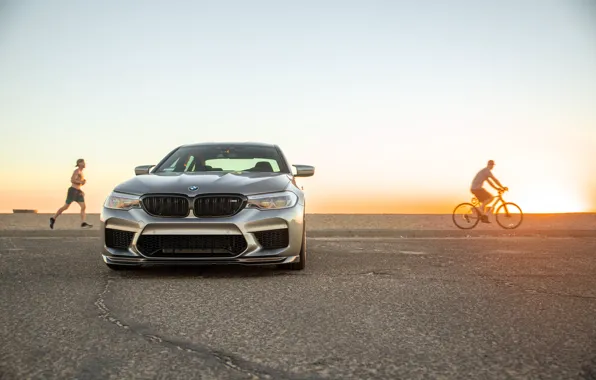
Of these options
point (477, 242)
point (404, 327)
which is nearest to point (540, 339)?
point (404, 327)

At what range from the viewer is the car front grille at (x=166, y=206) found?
6977 mm

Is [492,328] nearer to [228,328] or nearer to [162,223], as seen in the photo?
[228,328]

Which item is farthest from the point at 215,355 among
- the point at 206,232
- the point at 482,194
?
the point at 482,194

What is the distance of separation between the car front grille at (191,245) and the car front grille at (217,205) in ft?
0.77

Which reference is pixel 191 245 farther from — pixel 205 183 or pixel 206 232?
pixel 205 183

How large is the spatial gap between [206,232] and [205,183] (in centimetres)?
60

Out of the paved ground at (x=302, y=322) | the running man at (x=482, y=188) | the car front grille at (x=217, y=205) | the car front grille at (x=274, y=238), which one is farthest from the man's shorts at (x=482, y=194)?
the car front grille at (x=217, y=205)

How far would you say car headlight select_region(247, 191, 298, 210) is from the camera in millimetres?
7039

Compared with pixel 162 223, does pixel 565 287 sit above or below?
below

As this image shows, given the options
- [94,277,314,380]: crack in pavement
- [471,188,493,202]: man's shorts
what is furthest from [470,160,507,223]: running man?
[94,277,314,380]: crack in pavement

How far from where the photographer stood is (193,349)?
3.83 metres

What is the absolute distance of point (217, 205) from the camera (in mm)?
7004

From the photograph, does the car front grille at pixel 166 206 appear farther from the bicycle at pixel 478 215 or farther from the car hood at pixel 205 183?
the bicycle at pixel 478 215

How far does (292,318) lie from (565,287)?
3.00m
